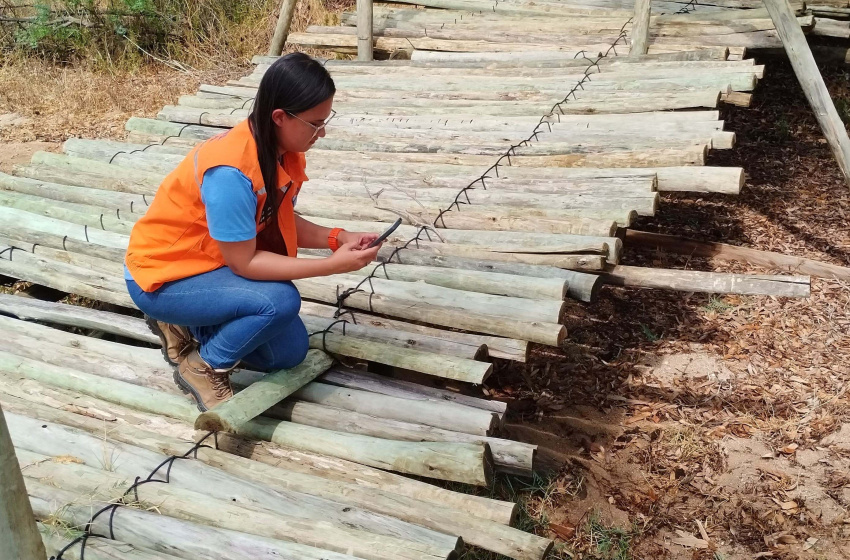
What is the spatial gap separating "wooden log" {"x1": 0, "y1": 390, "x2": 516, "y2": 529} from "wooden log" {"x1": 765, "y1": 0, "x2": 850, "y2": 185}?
11.6 ft

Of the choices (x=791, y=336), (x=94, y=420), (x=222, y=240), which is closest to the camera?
(x=222, y=240)

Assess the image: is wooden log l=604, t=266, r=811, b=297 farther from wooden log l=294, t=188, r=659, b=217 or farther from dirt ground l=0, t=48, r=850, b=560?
dirt ground l=0, t=48, r=850, b=560

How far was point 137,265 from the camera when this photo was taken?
310cm

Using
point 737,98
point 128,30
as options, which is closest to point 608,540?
point 737,98

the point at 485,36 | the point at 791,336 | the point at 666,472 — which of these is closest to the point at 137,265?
the point at 666,472

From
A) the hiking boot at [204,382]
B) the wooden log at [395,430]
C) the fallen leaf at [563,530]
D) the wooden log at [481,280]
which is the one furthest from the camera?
the wooden log at [481,280]

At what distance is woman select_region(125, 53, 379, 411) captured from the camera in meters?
2.81

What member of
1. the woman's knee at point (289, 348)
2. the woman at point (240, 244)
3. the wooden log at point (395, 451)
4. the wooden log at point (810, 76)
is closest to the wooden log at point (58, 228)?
the woman at point (240, 244)

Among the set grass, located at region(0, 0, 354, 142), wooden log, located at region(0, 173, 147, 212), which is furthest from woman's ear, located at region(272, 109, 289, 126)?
grass, located at region(0, 0, 354, 142)

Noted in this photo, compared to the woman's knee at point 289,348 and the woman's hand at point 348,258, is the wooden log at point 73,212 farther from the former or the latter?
the woman's hand at point 348,258

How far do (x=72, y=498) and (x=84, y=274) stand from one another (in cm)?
200

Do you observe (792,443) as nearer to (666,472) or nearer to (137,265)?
(666,472)

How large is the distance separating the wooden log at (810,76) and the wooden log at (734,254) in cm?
65

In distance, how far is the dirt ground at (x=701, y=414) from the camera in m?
3.64
